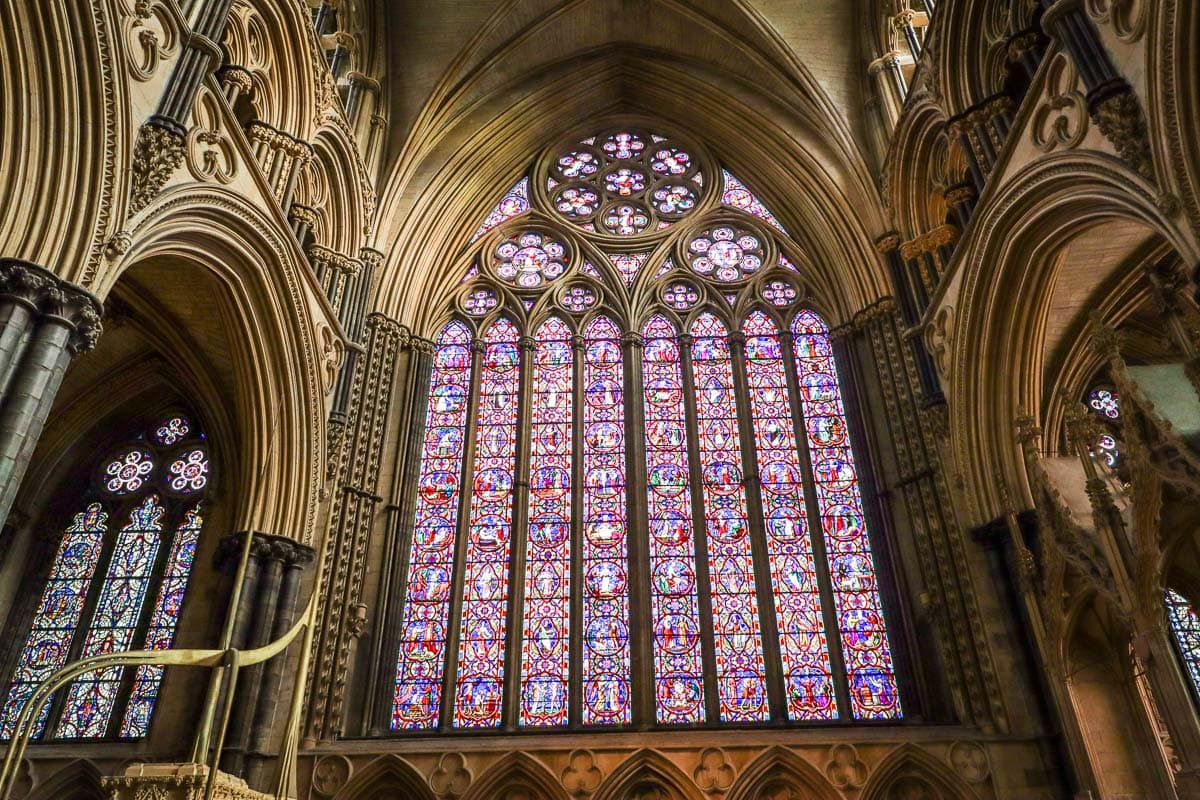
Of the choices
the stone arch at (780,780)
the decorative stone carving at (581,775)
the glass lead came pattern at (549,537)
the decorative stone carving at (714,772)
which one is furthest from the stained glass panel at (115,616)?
the stone arch at (780,780)

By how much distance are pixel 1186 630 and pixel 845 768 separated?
531 centimetres

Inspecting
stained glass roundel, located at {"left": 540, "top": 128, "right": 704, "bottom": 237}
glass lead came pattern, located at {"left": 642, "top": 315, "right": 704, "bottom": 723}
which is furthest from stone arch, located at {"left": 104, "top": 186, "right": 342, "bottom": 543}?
stained glass roundel, located at {"left": 540, "top": 128, "right": 704, "bottom": 237}

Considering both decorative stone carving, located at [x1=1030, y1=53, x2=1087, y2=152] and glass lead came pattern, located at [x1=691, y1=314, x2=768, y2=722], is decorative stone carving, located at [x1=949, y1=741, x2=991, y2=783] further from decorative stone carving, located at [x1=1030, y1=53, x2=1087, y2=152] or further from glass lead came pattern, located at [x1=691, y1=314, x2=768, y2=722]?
decorative stone carving, located at [x1=1030, y1=53, x2=1087, y2=152]

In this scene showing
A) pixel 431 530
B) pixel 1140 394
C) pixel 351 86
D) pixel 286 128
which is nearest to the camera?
pixel 1140 394

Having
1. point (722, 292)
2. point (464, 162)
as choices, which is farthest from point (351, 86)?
point (722, 292)

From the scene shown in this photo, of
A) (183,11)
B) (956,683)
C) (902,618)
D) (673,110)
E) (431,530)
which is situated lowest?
(956,683)

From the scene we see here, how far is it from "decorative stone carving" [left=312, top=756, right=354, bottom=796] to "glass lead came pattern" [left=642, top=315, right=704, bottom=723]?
3593 millimetres

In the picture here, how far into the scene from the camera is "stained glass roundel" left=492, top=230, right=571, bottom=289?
15.3 meters

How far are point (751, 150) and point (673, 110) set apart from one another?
6.08 ft

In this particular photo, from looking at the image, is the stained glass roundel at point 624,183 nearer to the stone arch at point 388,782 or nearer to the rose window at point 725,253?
the rose window at point 725,253

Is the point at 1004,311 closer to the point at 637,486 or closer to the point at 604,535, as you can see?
the point at 637,486

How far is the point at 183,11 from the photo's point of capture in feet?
28.8

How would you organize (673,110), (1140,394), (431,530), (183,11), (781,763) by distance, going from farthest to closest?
(673,110) < (431,530) < (781,763) < (183,11) < (1140,394)

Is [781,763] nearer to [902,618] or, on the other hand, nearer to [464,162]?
[902,618]
